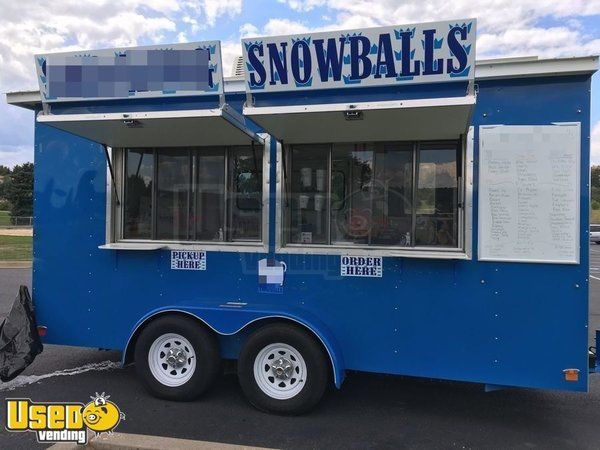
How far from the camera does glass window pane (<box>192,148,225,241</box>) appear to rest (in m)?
4.86

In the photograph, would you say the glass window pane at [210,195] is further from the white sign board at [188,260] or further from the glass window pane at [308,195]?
the glass window pane at [308,195]

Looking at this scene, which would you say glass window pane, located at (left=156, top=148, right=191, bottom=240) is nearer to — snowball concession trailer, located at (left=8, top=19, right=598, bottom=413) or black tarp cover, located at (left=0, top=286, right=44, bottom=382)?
snowball concession trailer, located at (left=8, top=19, right=598, bottom=413)

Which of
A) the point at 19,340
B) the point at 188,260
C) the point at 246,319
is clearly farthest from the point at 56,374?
the point at 246,319

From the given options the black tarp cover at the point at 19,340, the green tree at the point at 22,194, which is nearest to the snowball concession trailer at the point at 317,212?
the black tarp cover at the point at 19,340

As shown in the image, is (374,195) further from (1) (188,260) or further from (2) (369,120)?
(1) (188,260)

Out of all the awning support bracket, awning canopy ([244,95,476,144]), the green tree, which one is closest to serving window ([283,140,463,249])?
awning canopy ([244,95,476,144])

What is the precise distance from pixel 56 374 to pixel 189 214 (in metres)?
2.27

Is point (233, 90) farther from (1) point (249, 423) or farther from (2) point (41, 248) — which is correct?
(1) point (249, 423)

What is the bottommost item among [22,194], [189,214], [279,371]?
[279,371]

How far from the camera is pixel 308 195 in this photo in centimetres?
469

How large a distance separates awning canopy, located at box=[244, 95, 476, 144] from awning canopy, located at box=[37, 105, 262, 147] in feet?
0.89

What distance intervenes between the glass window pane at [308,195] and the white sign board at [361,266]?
341 mm

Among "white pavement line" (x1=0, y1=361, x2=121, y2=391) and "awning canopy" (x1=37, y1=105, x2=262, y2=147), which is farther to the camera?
"white pavement line" (x1=0, y1=361, x2=121, y2=391)

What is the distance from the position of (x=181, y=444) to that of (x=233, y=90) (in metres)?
3.02
